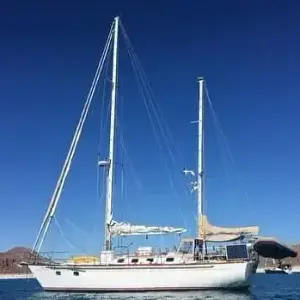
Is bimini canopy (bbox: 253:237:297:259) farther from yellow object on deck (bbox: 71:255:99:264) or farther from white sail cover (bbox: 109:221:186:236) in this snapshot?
yellow object on deck (bbox: 71:255:99:264)

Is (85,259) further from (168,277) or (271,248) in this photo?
(271,248)

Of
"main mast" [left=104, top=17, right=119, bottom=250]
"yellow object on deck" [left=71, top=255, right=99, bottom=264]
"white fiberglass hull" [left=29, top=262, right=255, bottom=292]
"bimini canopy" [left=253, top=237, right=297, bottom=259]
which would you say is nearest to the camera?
"white fiberglass hull" [left=29, top=262, right=255, bottom=292]

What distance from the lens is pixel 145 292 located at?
60875mm

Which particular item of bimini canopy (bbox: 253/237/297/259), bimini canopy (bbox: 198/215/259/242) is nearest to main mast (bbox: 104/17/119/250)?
bimini canopy (bbox: 198/215/259/242)

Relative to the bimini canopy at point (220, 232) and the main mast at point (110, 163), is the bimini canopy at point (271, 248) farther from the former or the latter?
the main mast at point (110, 163)

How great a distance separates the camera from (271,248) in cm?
6291

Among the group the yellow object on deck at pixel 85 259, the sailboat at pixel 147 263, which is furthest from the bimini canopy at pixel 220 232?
the yellow object on deck at pixel 85 259

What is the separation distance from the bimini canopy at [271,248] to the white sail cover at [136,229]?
877 cm

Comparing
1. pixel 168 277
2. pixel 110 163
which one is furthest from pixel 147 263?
pixel 110 163

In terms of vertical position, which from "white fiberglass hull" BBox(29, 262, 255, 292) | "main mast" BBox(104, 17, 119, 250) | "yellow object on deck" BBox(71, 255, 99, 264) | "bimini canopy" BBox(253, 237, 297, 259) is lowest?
"white fiberglass hull" BBox(29, 262, 255, 292)

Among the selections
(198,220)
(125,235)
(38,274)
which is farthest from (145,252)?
→ (38,274)

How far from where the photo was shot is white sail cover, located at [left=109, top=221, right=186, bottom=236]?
6306cm

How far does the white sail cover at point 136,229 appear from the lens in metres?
63.1

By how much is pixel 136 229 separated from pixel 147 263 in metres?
4.20
